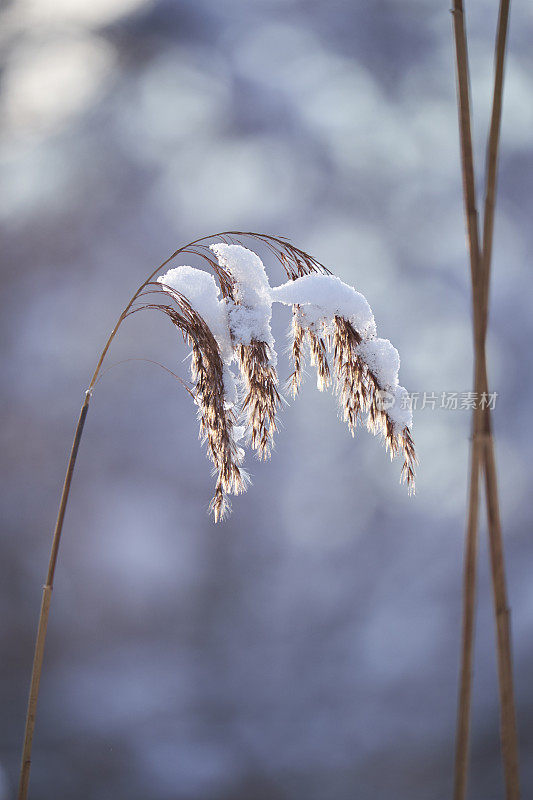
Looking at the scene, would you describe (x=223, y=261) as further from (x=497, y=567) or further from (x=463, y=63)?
(x=497, y=567)

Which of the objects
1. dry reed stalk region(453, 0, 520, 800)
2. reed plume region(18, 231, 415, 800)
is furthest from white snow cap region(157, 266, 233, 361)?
dry reed stalk region(453, 0, 520, 800)

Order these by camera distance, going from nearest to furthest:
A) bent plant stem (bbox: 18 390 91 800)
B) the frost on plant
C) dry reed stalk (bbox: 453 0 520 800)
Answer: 1. dry reed stalk (bbox: 453 0 520 800)
2. bent plant stem (bbox: 18 390 91 800)
3. the frost on plant

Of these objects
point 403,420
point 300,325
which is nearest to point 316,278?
point 300,325

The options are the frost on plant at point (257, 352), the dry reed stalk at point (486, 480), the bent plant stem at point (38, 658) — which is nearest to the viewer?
the dry reed stalk at point (486, 480)

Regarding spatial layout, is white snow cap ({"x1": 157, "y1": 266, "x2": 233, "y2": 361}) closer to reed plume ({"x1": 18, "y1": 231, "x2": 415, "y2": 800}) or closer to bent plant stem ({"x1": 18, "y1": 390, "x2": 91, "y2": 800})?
reed plume ({"x1": 18, "y1": 231, "x2": 415, "y2": 800})

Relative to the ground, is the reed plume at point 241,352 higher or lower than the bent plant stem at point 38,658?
higher

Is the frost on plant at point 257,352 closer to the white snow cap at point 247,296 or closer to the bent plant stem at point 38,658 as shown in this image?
the white snow cap at point 247,296

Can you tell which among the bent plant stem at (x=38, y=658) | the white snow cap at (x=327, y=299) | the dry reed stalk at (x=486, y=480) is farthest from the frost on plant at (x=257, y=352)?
the dry reed stalk at (x=486, y=480)
